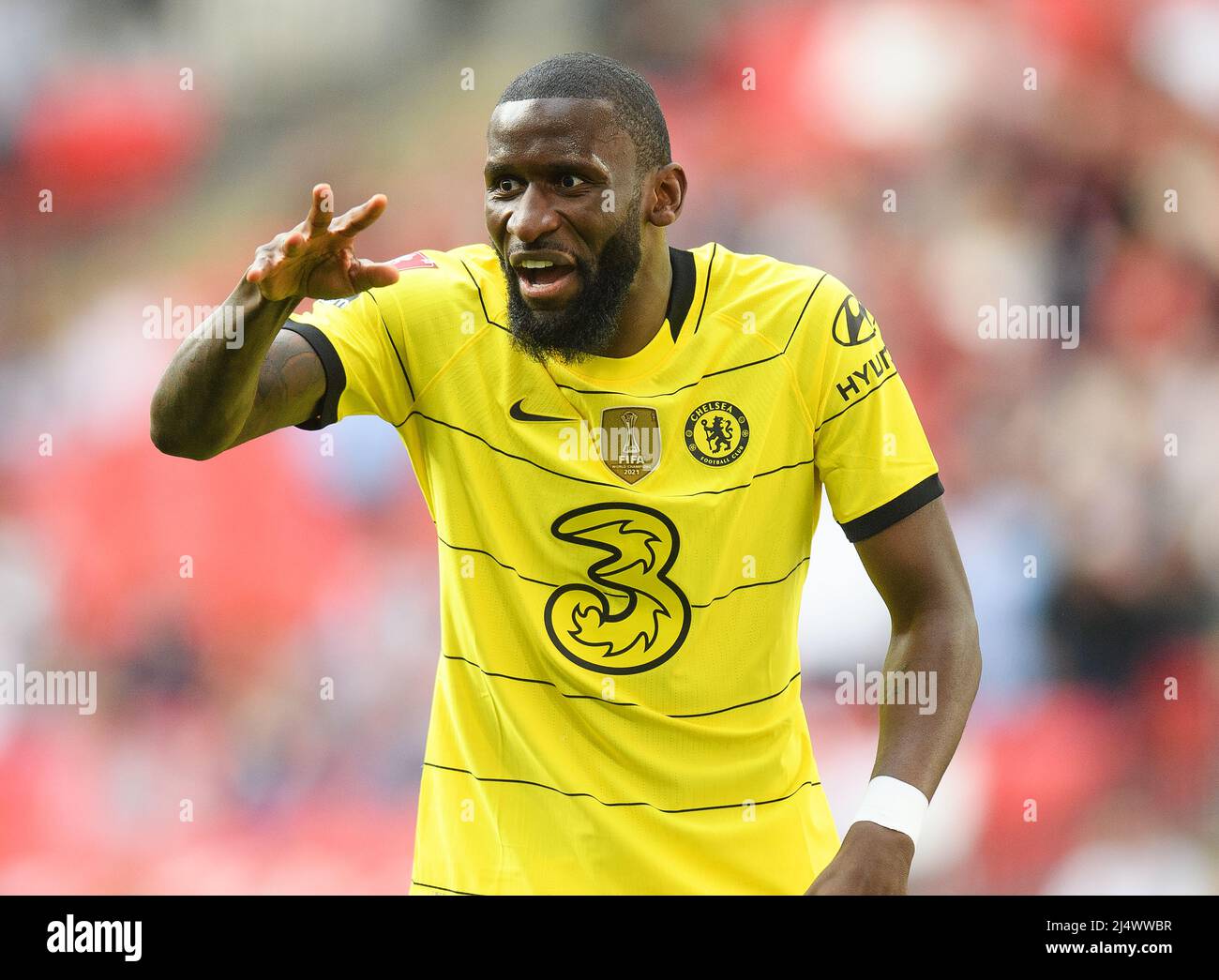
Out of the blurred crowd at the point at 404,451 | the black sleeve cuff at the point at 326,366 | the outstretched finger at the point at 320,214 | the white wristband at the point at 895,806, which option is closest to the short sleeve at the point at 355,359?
the black sleeve cuff at the point at 326,366

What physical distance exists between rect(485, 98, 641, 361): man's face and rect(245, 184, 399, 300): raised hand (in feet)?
0.76

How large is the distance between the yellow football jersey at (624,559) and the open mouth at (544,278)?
8cm

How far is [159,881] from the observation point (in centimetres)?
382

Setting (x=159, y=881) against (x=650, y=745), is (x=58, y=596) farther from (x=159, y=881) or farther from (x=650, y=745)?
(x=650, y=745)

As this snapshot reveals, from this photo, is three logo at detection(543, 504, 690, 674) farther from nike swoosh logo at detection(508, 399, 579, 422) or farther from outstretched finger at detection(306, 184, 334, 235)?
outstretched finger at detection(306, 184, 334, 235)

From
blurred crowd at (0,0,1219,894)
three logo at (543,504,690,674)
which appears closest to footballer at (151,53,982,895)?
three logo at (543,504,690,674)

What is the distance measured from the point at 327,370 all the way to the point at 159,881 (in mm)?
2444

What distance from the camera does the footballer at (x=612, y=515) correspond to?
1895 mm

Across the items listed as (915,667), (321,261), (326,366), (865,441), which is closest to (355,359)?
(326,366)

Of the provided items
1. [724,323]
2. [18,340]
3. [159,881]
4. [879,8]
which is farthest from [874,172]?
[159,881]

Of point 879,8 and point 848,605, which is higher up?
point 879,8

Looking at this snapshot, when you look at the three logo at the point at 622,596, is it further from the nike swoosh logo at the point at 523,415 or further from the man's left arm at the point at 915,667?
the man's left arm at the point at 915,667

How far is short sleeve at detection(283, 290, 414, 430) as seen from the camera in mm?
1946

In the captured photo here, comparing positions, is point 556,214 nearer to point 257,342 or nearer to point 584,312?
point 584,312
